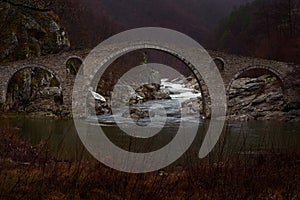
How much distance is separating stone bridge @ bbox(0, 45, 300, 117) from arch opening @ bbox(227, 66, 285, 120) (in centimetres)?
30

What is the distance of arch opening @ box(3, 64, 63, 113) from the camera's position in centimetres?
2498

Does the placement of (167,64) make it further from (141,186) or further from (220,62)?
(141,186)

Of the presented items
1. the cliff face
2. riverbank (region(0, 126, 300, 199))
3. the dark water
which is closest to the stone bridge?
the cliff face

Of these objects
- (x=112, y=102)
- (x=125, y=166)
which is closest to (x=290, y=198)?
(x=125, y=166)

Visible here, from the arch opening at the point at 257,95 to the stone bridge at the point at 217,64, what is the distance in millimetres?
298

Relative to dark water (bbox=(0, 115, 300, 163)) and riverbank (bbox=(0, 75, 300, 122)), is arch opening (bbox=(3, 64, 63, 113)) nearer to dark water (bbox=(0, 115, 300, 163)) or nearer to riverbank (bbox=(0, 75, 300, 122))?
riverbank (bbox=(0, 75, 300, 122))

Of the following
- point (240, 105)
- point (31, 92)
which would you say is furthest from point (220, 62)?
point (31, 92)

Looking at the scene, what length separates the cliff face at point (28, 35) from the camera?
25656 millimetres

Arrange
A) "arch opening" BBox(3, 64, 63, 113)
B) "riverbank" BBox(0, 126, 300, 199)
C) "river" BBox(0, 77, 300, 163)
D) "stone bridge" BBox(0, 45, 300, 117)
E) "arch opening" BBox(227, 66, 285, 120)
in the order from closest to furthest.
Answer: "riverbank" BBox(0, 126, 300, 199) → "river" BBox(0, 77, 300, 163) → "arch opening" BBox(227, 66, 285, 120) → "arch opening" BBox(3, 64, 63, 113) → "stone bridge" BBox(0, 45, 300, 117)

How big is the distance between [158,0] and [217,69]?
230 feet

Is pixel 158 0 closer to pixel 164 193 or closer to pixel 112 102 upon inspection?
pixel 112 102

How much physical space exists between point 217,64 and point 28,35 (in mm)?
15317

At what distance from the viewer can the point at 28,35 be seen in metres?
28.1

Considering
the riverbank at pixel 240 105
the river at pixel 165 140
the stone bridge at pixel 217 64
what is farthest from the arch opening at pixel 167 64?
the river at pixel 165 140
